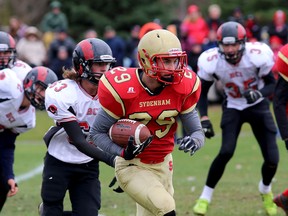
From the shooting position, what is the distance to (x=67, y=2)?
2214 centimetres

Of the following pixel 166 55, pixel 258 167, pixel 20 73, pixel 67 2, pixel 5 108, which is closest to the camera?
pixel 166 55

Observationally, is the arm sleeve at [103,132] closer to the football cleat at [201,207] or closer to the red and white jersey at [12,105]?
the red and white jersey at [12,105]

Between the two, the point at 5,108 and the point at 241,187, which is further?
the point at 241,187

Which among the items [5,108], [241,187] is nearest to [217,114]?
[241,187]

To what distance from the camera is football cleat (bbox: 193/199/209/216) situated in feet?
24.5

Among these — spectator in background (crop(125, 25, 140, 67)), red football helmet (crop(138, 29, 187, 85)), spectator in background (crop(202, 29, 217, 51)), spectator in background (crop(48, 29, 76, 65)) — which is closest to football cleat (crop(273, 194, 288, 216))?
red football helmet (crop(138, 29, 187, 85))

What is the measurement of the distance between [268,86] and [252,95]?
1.00 feet

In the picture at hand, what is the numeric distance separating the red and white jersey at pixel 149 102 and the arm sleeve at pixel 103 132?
0.17 feet

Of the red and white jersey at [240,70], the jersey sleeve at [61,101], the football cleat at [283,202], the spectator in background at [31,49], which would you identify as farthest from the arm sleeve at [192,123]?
the spectator in background at [31,49]

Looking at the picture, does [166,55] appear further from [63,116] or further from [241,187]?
[241,187]

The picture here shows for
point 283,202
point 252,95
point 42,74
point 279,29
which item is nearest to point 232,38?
point 252,95

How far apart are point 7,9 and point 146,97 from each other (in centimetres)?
2106

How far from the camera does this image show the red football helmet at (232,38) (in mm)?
7486

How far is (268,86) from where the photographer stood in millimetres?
7609
